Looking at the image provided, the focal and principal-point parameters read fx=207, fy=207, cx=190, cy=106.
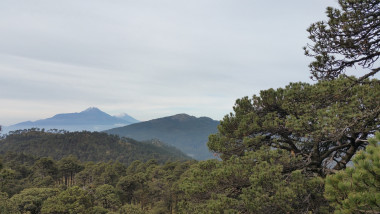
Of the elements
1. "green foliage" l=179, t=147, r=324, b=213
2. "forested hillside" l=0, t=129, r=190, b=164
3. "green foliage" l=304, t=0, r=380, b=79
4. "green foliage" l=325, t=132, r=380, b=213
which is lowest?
"forested hillside" l=0, t=129, r=190, b=164

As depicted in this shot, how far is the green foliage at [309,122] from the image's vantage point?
18.4ft

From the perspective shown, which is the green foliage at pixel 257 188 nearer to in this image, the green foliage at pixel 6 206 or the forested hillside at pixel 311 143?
the forested hillside at pixel 311 143

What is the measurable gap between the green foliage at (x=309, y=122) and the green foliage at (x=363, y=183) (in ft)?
8.78

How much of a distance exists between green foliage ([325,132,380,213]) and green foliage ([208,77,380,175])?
2676mm

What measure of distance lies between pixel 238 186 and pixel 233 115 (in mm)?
2798

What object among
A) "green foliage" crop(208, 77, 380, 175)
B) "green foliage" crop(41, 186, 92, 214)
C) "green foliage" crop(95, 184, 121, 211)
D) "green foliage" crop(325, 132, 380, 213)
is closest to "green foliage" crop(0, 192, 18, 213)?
"green foliage" crop(41, 186, 92, 214)

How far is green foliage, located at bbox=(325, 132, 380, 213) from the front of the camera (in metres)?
2.57

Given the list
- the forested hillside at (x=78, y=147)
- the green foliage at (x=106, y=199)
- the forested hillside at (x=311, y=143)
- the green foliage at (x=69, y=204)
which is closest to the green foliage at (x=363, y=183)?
the forested hillside at (x=311, y=143)

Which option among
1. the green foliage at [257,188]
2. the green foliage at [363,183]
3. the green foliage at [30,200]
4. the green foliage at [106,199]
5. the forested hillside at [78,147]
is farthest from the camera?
the forested hillside at [78,147]

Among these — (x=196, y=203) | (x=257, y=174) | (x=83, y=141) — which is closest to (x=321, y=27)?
(x=257, y=174)

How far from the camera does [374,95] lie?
552 centimetres

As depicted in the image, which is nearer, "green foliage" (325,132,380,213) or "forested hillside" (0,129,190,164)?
"green foliage" (325,132,380,213)

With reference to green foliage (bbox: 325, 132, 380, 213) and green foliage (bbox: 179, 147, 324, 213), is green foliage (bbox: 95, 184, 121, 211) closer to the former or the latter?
green foliage (bbox: 179, 147, 324, 213)

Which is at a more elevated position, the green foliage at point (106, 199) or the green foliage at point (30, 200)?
the green foliage at point (30, 200)
